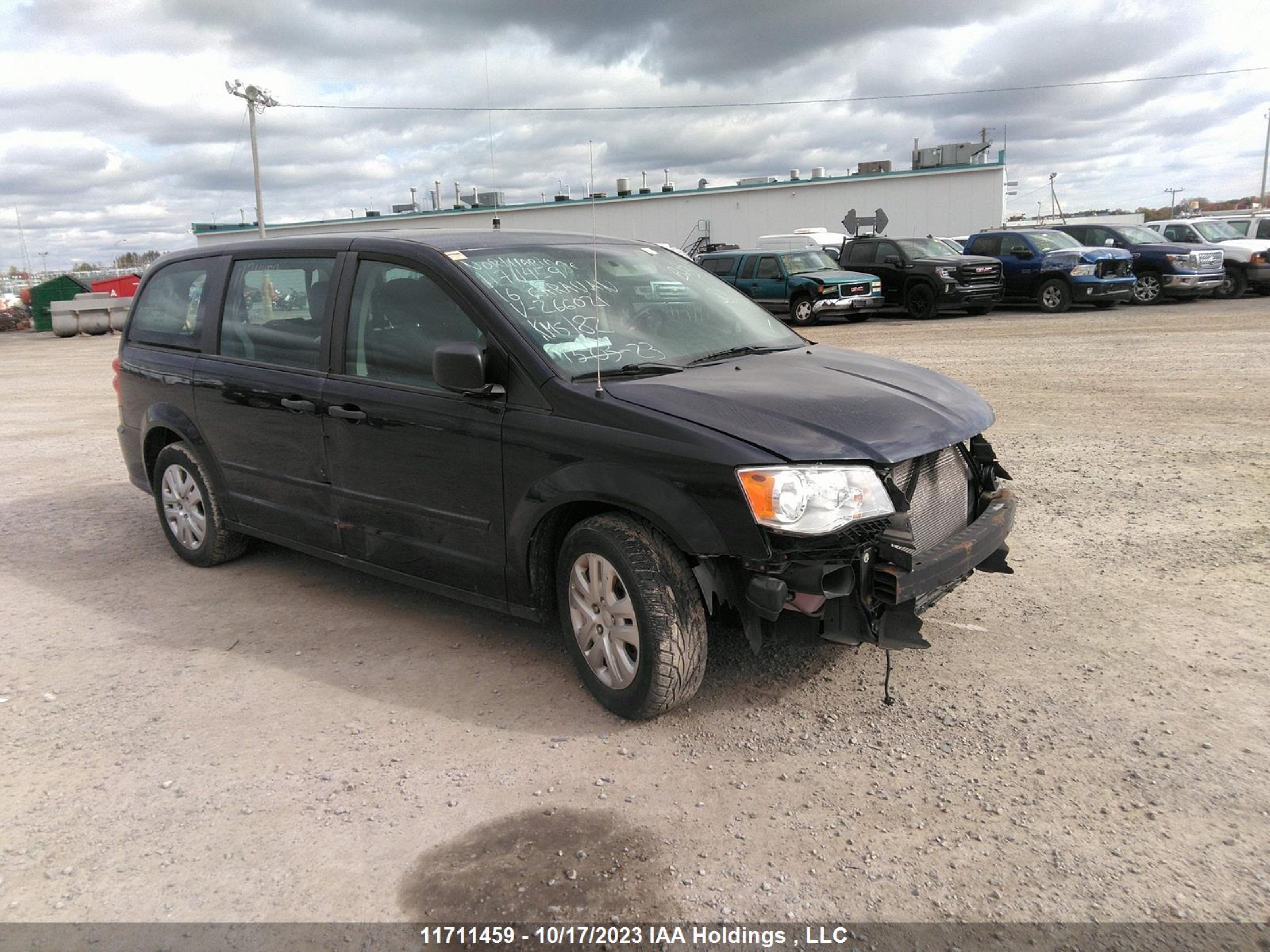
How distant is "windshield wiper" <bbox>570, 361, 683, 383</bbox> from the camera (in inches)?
145

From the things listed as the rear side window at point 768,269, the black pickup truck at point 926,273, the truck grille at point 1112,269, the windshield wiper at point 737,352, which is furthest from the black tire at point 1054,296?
the windshield wiper at point 737,352

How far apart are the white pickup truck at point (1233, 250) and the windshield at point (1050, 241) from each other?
8.92 ft

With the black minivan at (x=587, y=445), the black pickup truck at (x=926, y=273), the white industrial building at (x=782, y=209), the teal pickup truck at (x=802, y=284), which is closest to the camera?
the black minivan at (x=587, y=445)

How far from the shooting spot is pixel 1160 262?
813 inches

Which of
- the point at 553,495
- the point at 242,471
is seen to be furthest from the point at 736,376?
the point at 242,471

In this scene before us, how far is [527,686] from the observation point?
392 centimetres

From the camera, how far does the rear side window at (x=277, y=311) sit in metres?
4.56

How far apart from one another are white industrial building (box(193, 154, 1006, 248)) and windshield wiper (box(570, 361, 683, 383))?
117 ft

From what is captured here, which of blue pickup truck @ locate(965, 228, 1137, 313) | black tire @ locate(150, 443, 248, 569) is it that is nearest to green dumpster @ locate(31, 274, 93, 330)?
blue pickup truck @ locate(965, 228, 1137, 313)

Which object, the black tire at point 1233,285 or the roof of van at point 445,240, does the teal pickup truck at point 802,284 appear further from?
the roof of van at point 445,240

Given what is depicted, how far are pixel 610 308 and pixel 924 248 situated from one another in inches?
761

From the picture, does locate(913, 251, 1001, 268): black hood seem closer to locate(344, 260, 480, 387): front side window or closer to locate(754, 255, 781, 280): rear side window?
locate(754, 255, 781, 280): rear side window

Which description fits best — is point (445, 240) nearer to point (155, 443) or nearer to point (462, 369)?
point (462, 369)

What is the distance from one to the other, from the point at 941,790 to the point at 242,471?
12.4 feet
